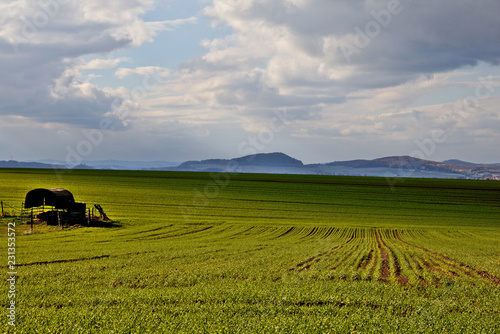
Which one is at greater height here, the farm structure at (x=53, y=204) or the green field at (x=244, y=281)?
the farm structure at (x=53, y=204)

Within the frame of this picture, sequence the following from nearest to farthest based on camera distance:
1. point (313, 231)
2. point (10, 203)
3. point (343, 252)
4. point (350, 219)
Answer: point (343, 252) → point (313, 231) → point (10, 203) → point (350, 219)

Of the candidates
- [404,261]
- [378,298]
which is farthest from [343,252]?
[378,298]

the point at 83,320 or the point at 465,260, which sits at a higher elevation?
the point at 83,320

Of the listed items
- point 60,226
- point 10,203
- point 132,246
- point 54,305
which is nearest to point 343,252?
point 132,246

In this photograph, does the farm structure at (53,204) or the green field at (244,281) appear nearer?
the green field at (244,281)

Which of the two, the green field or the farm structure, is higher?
the farm structure

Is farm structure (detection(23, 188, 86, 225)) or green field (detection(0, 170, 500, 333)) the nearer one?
green field (detection(0, 170, 500, 333))

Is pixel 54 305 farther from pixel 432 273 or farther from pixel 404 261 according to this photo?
pixel 404 261

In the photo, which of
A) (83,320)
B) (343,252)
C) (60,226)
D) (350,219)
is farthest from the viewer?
(350,219)

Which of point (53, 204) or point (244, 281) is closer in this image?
point (244, 281)

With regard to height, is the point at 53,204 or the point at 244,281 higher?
the point at 53,204

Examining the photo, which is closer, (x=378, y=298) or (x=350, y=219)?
(x=378, y=298)

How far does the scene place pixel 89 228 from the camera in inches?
1806

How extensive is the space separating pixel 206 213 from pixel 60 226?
81.3ft
